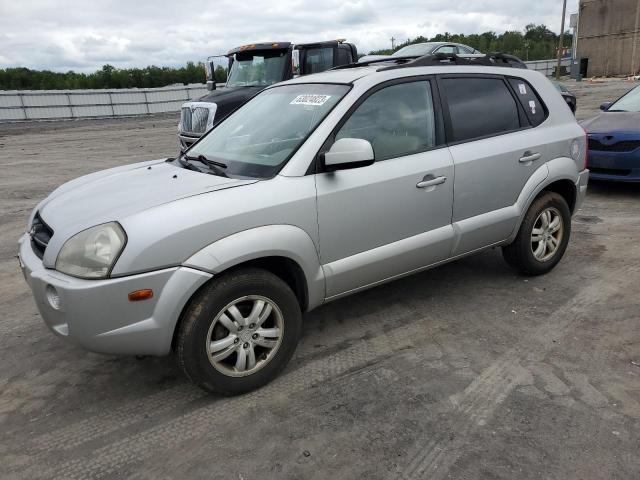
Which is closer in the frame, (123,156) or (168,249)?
(168,249)

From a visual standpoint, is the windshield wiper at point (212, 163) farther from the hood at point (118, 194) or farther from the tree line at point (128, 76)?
the tree line at point (128, 76)

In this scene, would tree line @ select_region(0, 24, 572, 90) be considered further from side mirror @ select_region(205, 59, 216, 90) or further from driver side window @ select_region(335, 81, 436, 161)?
driver side window @ select_region(335, 81, 436, 161)

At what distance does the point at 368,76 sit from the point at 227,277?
5.51ft

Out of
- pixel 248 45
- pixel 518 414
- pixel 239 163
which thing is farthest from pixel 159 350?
pixel 248 45

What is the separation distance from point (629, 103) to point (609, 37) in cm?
4185

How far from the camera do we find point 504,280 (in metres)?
4.60

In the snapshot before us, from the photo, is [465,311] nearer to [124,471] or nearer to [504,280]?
[504,280]

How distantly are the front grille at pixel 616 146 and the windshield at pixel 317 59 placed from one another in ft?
19.1

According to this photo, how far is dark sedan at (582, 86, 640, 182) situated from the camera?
6.88 metres

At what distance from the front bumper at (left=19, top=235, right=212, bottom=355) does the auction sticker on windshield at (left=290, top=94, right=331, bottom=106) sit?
1445mm

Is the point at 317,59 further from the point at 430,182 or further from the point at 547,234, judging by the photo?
the point at 430,182

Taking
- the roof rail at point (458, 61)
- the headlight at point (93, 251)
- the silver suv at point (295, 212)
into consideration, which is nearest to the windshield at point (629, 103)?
the silver suv at point (295, 212)

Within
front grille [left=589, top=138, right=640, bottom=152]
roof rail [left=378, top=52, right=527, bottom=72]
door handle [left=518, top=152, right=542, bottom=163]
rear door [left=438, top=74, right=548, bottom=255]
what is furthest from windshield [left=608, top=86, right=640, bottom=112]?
door handle [left=518, top=152, right=542, bottom=163]

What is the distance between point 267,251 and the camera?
2.89 m
